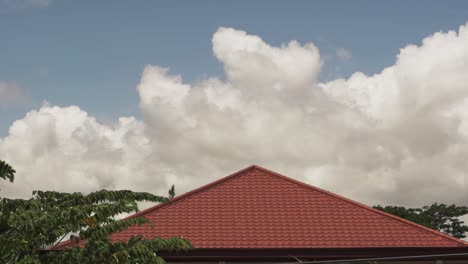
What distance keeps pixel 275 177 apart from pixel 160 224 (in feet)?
18.1

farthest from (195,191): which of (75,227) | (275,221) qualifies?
(75,227)

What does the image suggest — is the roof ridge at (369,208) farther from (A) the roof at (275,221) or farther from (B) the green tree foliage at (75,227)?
(B) the green tree foliage at (75,227)

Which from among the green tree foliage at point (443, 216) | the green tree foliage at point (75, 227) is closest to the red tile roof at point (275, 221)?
the green tree foliage at point (75, 227)

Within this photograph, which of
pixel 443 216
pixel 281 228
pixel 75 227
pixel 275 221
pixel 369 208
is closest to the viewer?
pixel 75 227

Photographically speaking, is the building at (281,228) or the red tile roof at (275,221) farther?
the red tile roof at (275,221)

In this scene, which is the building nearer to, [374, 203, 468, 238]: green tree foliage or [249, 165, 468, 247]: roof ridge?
[249, 165, 468, 247]: roof ridge

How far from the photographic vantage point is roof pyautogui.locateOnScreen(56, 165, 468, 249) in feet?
74.8

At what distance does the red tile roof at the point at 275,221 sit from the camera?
22.8m

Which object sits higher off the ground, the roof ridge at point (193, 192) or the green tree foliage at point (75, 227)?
the roof ridge at point (193, 192)

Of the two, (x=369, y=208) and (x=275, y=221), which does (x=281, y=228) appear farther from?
(x=369, y=208)

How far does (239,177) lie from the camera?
2706 centimetres

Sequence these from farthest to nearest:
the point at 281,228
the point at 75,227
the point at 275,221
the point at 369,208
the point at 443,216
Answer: the point at 443,216 < the point at 369,208 < the point at 275,221 < the point at 281,228 < the point at 75,227

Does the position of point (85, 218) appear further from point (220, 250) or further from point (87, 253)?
point (220, 250)

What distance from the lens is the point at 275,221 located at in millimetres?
23766
